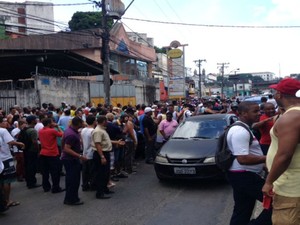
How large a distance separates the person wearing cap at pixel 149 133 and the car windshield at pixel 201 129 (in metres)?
1.85

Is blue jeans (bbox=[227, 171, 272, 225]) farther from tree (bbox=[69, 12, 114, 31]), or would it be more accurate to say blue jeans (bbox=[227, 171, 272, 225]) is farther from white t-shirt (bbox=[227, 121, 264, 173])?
tree (bbox=[69, 12, 114, 31])

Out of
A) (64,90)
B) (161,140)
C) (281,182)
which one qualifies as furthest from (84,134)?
(64,90)

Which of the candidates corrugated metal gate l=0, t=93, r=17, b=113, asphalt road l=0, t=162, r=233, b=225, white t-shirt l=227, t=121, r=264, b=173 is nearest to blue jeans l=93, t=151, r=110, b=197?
asphalt road l=0, t=162, r=233, b=225

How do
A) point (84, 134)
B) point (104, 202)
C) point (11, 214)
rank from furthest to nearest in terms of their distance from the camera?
point (84, 134), point (104, 202), point (11, 214)

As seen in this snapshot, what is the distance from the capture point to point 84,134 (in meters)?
7.86

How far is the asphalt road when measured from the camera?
238 inches

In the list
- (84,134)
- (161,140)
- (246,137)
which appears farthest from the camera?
(161,140)

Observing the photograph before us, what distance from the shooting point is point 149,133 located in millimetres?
11383

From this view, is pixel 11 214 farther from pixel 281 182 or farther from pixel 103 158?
pixel 281 182

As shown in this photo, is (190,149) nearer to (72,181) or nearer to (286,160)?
(72,181)

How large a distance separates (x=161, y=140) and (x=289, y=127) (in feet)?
27.2

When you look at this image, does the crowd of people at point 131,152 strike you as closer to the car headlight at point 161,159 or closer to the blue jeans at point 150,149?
the blue jeans at point 150,149

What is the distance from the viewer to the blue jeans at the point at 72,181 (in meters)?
7.12

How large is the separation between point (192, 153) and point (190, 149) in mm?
194
